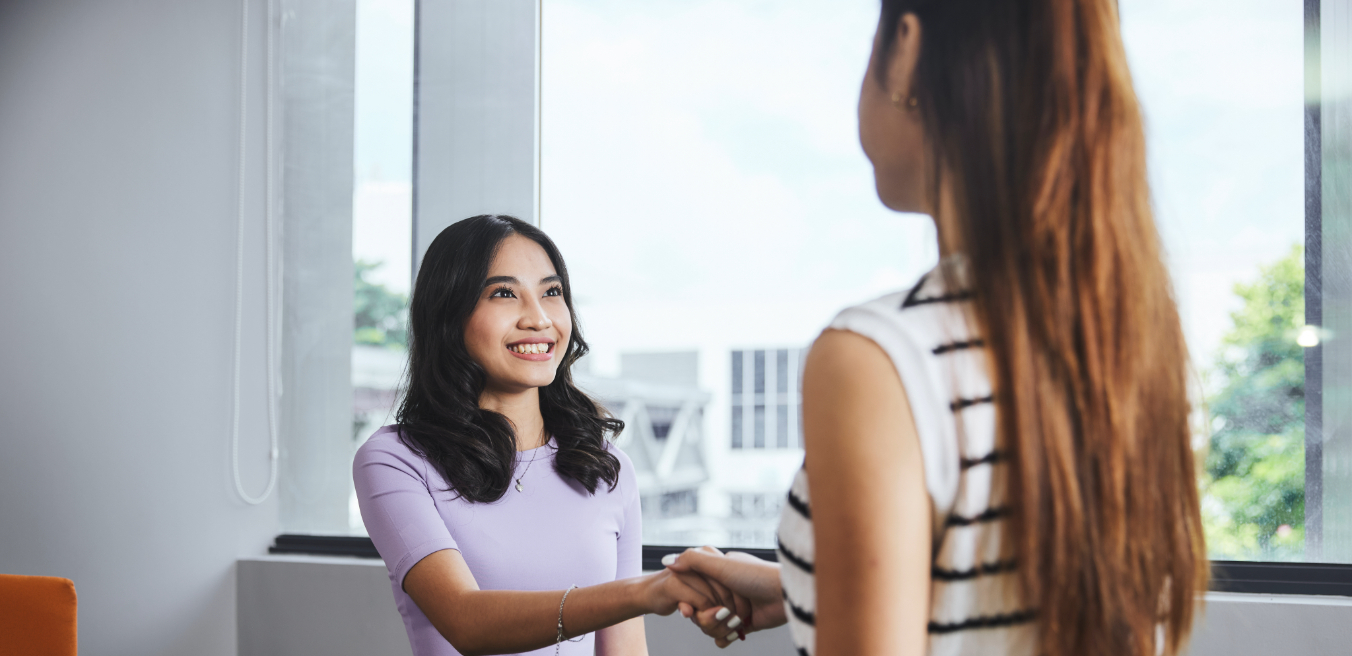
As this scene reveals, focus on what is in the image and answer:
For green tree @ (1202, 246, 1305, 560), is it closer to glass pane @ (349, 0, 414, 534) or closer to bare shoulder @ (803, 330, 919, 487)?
bare shoulder @ (803, 330, 919, 487)

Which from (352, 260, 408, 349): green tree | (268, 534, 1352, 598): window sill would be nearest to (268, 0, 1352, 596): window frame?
(268, 534, 1352, 598): window sill

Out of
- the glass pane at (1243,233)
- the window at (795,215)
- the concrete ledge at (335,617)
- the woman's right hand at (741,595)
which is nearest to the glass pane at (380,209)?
the concrete ledge at (335,617)

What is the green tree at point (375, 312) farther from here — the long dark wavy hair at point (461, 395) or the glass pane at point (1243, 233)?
the glass pane at point (1243, 233)

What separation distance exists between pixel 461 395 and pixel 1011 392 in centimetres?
113

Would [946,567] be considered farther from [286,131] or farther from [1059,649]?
[286,131]

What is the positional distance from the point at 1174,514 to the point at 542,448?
1138 millimetres

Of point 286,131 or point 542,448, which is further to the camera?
point 286,131

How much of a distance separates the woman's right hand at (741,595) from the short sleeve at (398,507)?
44 cm

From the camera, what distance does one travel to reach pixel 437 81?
2379 mm

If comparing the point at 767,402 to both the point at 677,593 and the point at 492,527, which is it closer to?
the point at 492,527

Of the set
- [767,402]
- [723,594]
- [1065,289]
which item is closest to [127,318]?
[767,402]

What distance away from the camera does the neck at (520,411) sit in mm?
1578

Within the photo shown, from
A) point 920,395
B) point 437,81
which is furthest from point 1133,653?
point 437,81

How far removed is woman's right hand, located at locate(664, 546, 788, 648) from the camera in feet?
3.40
